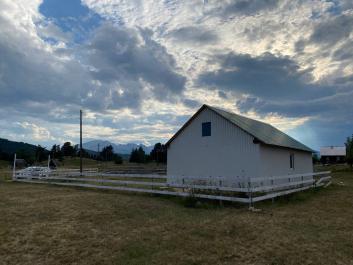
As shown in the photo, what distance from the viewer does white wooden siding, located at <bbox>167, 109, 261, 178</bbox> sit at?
60.1ft

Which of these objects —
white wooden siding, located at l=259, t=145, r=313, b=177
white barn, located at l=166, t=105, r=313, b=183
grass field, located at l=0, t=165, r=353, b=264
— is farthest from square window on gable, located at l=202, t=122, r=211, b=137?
grass field, located at l=0, t=165, r=353, b=264

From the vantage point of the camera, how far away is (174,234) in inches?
332

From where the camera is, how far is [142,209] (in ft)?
40.6

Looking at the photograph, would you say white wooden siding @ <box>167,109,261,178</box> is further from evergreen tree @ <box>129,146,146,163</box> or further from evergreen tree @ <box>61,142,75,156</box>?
evergreen tree @ <box>61,142,75,156</box>

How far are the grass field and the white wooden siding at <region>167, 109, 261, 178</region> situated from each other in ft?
16.9

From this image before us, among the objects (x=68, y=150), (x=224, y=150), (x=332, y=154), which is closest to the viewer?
(x=224, y=150)

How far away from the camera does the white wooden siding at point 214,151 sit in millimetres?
18328

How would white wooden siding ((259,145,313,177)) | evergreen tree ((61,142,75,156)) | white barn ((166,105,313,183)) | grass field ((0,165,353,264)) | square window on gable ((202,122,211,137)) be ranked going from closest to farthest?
1. grass field ((0,165,353,264))
2. white barn ((166,105,313,183))
3. white wooden siding ((259,145,313,177))
4. square window on gable ((202,122,211,137))
5. evergreen tree ((61,142,75,156))

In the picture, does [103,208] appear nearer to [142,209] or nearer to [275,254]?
[142,209]

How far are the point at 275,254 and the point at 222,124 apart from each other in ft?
43.6

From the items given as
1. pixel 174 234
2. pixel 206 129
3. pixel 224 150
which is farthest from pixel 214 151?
pixel 174 234

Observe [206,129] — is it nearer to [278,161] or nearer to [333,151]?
[278,161]

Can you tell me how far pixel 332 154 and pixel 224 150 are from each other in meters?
81.3

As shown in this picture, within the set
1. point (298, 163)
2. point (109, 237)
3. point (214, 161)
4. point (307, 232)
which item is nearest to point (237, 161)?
point (214, 161)
